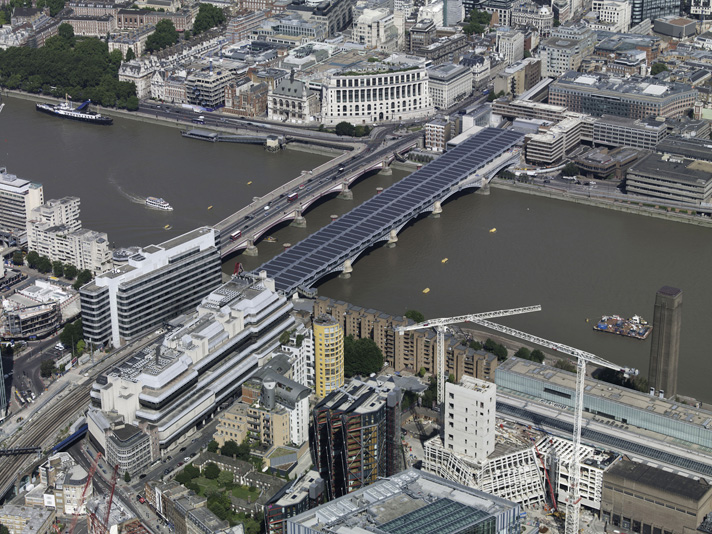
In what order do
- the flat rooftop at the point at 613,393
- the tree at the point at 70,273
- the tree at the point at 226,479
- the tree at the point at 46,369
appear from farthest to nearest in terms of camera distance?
the tree at the point at 70,273 → the tree at the point at 46,369 → the flat rooftop at the point at 613,393 → the tree at the point at 226,479

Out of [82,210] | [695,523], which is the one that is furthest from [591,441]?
[82,210]

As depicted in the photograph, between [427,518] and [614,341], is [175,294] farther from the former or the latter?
[427,518]

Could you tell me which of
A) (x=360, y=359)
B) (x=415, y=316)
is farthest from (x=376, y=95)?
(x=360, y=359)

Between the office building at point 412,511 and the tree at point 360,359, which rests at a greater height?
the office building at point 412,511

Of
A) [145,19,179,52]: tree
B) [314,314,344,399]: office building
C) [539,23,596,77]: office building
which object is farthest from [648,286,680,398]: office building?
[145,19,179,52]: tree

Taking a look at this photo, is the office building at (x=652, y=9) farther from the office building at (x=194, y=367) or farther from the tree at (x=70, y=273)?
the office building at (x=194, y=367)

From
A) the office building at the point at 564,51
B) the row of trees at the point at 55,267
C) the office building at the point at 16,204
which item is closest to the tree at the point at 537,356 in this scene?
the row of trees at the point at 55,267
